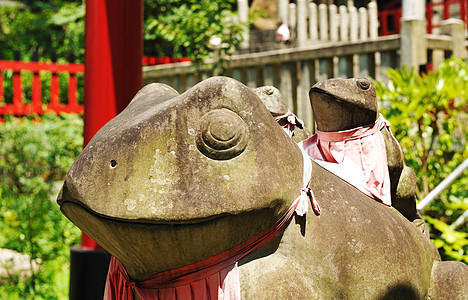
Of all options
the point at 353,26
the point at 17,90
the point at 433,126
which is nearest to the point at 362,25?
the point at 353,26

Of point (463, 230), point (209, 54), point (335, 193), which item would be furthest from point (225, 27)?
point (335, 193)

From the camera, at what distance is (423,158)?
3.94 m

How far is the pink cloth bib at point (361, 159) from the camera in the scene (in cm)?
194

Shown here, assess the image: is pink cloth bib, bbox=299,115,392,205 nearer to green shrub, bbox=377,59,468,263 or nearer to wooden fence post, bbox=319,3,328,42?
green shrub, bbox=377,59,468,263

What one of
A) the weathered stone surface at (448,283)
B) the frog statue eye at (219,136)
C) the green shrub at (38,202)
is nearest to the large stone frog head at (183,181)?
the frog statue eye at (219,136)

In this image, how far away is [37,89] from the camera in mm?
8398

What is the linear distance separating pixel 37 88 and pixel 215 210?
7578 mm

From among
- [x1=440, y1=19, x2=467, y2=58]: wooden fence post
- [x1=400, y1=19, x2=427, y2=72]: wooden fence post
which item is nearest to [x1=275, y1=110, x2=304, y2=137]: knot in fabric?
[x1=400, y1=19, x2=427, y2=72]: wooden fence post

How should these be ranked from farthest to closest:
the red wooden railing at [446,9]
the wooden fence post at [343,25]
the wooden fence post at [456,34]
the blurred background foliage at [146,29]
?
the red wooden railing at [446,9] → the wooden fence post at [343,25] → the blurred background foliage at [146,29] → the wooden fence post at [456,34]

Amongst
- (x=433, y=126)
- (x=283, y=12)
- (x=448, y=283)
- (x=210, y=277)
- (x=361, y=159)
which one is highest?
(x=283, y=12)

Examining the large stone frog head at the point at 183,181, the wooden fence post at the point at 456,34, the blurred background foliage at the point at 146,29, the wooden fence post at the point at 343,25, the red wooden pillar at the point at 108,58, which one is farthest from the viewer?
the wooden fence post at the point at 343,25

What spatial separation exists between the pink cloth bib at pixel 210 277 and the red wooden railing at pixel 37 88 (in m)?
7.10

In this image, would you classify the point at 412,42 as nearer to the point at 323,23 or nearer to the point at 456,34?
the point at 456,34

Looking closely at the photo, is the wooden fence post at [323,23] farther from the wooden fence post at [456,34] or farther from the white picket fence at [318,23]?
the wooden fence post at [456,34]
